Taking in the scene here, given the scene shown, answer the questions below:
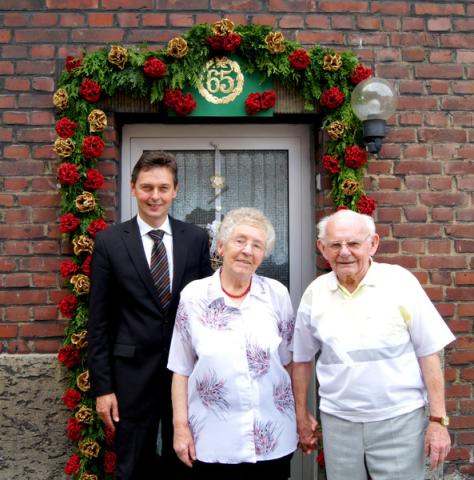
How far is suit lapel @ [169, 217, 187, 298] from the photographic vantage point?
267 centimetres

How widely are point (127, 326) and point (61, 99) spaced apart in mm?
1374

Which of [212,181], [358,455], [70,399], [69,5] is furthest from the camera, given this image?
[212,181]

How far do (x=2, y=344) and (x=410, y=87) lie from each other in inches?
111

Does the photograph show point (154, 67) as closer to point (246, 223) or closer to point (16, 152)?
point (16, 152)

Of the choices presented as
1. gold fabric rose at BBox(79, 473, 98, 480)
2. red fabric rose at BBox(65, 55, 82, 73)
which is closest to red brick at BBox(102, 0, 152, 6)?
red fabric rose at BBox(65, 55, 82, 73)

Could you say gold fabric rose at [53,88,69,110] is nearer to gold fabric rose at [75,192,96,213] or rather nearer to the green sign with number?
gold fabric rose at [75,192,96,213]

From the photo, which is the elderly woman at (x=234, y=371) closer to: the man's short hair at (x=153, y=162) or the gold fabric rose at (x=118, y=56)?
the man's short hair at (x=153, y=162)

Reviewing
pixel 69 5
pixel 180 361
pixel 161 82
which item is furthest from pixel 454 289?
pixel 69 5

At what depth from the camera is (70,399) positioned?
3.15 m

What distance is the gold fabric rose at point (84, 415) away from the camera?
3.13 m

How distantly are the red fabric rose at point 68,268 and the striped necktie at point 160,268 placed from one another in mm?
670

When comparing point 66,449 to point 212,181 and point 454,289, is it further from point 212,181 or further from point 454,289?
point 454,289

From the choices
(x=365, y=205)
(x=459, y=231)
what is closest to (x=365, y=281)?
(x=365, y=205)

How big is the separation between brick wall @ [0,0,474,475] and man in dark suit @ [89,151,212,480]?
2.48ft
